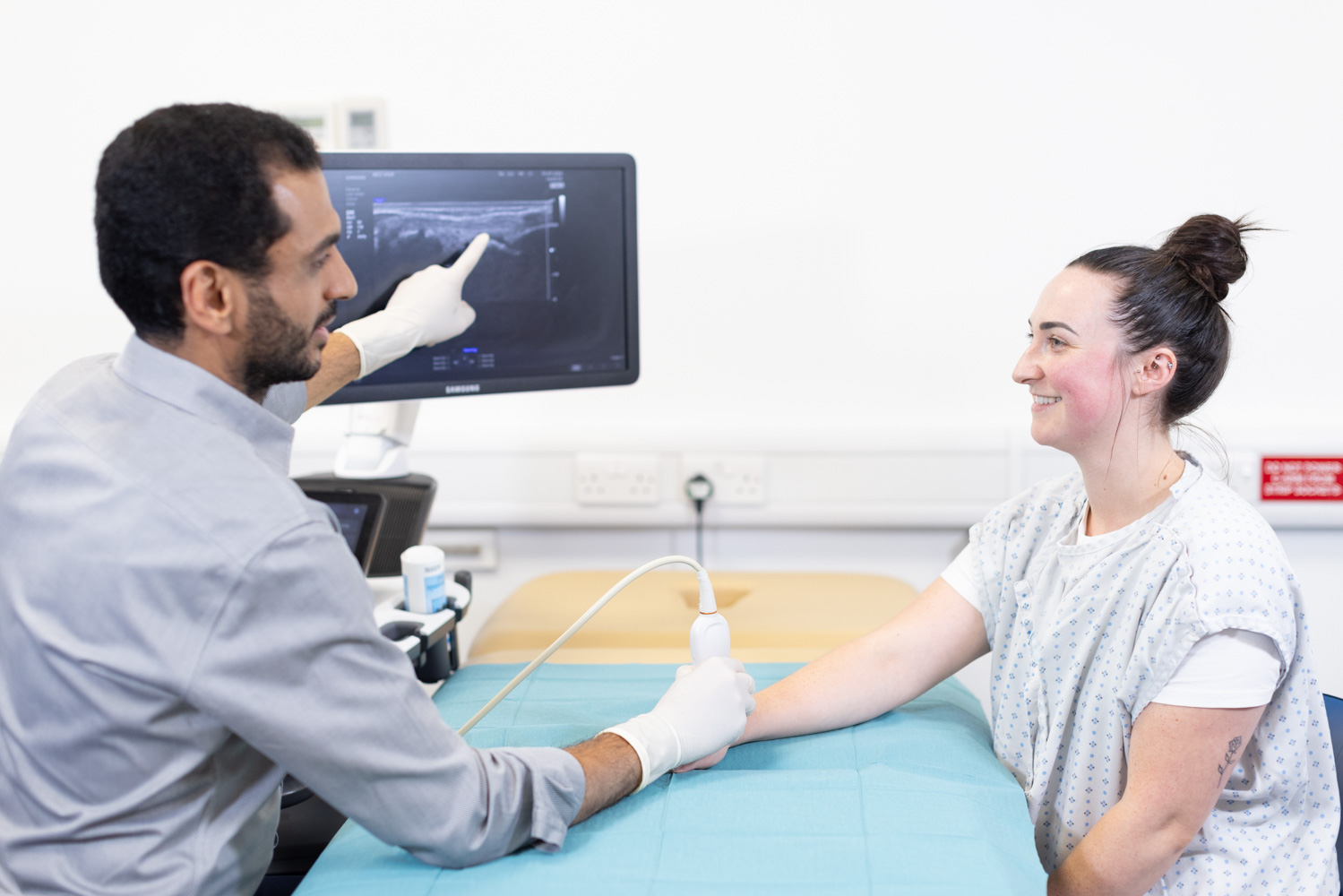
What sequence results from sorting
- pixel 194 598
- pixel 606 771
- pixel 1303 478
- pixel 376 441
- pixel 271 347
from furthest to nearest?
pixel 1303 478, pixel 376 441, pixel 606 771, pixel 271 347, pixel 194 598

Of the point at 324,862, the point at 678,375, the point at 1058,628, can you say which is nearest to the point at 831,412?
the point at 678,375

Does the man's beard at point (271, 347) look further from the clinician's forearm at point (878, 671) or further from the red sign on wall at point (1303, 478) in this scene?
the red sign on wall at point (1303, 478)

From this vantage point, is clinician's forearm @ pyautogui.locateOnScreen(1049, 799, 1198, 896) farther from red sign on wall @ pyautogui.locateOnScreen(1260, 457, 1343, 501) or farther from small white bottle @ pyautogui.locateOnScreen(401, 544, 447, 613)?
red sign on wall @ pyautogui.locateOnScreen(1260, 457, 1343, 501)

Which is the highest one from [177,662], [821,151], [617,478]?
[821,151]

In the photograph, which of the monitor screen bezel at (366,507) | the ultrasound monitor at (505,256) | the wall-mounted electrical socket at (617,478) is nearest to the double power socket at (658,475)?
the wall-mounted electrical socket at (617,478)

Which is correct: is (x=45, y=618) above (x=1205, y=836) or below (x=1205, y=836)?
above

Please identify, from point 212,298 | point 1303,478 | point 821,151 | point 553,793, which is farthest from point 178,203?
point 1303,478

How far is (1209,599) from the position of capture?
1076mm

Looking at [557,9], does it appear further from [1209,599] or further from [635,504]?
[1209,599]

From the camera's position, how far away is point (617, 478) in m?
2.12

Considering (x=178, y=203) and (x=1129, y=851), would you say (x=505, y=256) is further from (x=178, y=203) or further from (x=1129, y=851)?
(x=1129, y=851)

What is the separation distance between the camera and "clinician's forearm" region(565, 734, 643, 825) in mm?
1039

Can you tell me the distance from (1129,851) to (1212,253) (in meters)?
0.70

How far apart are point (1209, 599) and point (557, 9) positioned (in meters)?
1.59
